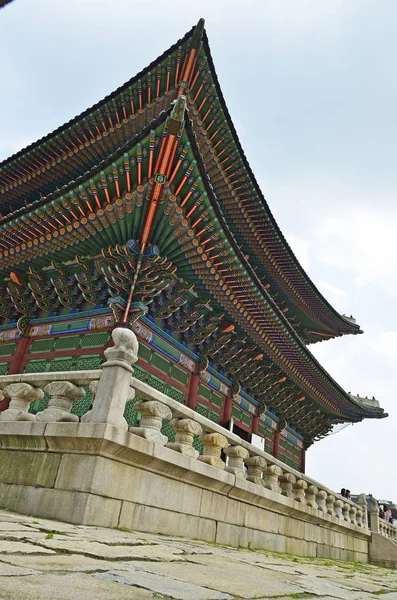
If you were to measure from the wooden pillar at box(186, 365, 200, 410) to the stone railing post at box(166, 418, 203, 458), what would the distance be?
606 centimetres

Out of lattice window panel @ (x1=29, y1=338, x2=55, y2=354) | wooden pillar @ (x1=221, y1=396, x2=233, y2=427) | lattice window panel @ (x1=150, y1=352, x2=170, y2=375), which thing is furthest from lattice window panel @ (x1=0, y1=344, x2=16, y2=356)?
wooden pillar @ (x1=221, y1=396, x2=233, y2=427)

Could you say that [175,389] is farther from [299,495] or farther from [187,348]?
[299,495]

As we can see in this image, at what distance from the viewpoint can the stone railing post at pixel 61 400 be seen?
5.60 m

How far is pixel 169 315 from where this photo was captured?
11344mm

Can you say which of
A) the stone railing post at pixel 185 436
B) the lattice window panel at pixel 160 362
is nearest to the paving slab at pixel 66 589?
the stone railing post at pixel 185 436

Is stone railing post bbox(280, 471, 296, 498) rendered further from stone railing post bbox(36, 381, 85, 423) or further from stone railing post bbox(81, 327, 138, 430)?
stone railing post bbox(36, 381, 85, 423)

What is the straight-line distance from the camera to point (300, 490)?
10.5 meters

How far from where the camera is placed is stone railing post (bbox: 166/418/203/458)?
6.36 m

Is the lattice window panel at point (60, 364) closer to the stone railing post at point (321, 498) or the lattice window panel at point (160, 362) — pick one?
the lattice window panel at point (160, 362)

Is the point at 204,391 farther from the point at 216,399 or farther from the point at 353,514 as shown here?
the point at 353,514

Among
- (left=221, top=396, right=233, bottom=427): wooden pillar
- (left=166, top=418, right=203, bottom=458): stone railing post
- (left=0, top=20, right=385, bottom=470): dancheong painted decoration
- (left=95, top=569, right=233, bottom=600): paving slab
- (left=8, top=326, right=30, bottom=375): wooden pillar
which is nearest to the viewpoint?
(left=95, top=569, right=233, bottom=600): paving slab

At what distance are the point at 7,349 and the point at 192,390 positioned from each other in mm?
5485

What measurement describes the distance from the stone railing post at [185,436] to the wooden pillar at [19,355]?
7.04 metres

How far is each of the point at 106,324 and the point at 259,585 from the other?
8.21 m
